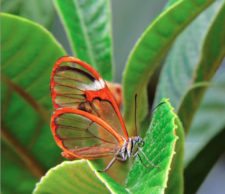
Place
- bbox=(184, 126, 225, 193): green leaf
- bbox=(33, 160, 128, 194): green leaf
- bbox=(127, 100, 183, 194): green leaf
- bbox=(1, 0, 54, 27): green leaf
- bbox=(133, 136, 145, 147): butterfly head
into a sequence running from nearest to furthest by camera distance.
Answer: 1. bbox=(127, 100, 183, 194): green leaf
2. bbox=(33, 160, 128, 194): green leaf
3. bbox=(133, 136, 145, 147): butterfly head
4. bbox=(184, 126, 225, 193): green leaf
5. bbox=(1, 0, 54, 27): green leaf

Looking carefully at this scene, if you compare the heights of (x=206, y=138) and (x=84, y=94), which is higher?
(x=84, y=94)

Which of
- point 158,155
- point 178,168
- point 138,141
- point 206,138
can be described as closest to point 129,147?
point 138,141

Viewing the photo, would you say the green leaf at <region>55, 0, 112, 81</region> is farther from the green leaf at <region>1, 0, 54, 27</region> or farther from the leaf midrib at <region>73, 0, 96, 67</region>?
the green leaf at <region>1, 0, 54, 27</region>

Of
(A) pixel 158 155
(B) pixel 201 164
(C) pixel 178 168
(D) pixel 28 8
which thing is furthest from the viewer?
(D) pixel 28 8

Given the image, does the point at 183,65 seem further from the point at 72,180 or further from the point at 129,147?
the point at 72,180

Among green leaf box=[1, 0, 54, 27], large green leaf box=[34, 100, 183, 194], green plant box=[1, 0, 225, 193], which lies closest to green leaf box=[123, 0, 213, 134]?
green plant box=[1, 0, 225, 193]

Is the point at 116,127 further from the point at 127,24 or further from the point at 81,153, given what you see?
the point at 127,24

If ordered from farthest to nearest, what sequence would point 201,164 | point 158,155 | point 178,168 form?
point 201,164, point 178,168, point 158,155
